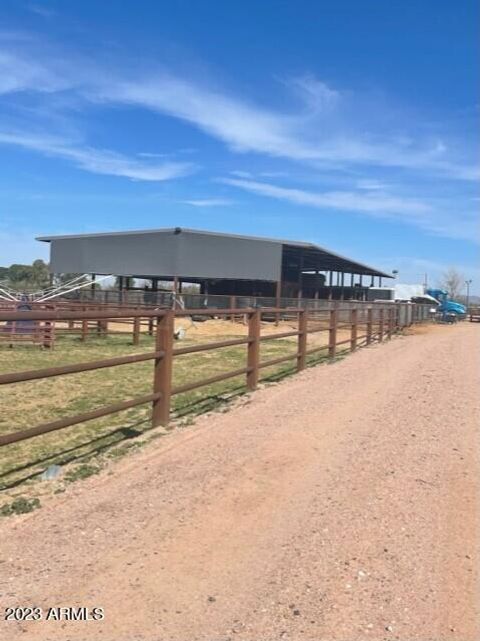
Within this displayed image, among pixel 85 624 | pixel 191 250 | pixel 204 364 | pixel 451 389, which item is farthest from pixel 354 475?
pixel 191 250

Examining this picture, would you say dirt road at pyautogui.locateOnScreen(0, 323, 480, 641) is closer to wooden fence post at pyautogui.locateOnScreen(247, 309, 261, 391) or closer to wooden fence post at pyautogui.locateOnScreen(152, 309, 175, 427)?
wooden fence post at pyautogui.locateOnScreen(152, 309, 175, 427)

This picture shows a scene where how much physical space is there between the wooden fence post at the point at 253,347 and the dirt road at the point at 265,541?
2362mm

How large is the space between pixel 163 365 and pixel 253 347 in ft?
8.89

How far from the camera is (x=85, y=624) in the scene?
2.87 meters

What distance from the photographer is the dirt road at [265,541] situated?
2.93 metres

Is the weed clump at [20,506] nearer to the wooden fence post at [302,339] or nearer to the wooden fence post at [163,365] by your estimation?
the wooden fence post at [163,365]

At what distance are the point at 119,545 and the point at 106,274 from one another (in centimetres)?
4176

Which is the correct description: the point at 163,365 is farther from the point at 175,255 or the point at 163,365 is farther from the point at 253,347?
the point at 175,255

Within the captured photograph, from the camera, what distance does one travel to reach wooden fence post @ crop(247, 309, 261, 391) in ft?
28.6

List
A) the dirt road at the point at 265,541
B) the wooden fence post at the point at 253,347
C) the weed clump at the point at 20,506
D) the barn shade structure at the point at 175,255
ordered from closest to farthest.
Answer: the dirt road at the point at 265,541, the weed clump at the point at 20,506, the wooden fence post at the point at 253,347, the barn shade structure at the point at 175,255

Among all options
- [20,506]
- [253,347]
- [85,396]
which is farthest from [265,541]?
[85,396]

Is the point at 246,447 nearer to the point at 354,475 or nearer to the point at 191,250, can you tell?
the point at 354,475

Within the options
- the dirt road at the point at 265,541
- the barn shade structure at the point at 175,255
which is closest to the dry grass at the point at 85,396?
the dirt road at the point at 265,541

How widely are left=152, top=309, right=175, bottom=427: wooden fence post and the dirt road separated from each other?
16.9 inches
